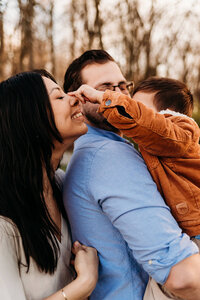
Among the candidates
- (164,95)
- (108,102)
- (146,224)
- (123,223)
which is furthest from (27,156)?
(164,95)

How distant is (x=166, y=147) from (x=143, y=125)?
192 mm

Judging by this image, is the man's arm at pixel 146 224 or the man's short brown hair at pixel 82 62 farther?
the man's short brown hair at pixel 82 62

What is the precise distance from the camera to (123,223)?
1.46 meters

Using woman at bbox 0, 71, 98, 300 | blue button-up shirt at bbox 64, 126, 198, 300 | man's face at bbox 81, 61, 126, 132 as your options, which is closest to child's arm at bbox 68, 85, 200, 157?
blue button-up shirt at bbox 64, 126, 198, 300

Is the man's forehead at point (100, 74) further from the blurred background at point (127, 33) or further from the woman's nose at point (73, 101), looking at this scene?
the blurred background at point (127, 33)

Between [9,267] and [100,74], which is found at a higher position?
[100,74]

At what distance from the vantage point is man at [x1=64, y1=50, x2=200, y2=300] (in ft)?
4.61

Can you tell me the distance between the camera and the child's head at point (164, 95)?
7.47ft

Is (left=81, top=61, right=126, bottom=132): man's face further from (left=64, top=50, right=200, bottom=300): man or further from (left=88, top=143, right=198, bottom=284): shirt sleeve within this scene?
(left=88, top=143, right=198, bottom=284): shirt sleeve

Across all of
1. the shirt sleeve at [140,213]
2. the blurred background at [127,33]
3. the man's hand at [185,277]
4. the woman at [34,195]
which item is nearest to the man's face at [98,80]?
the woman at [34,195]

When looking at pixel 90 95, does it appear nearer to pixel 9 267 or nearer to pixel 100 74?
pixel 100 74

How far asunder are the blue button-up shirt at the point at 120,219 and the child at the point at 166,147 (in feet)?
0.36

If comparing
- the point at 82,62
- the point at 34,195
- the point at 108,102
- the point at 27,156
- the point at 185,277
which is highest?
the point at 82,62

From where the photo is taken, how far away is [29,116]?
5.62 feet
